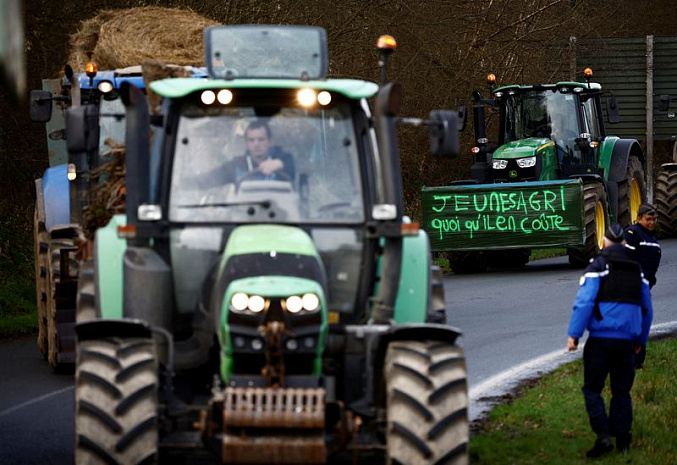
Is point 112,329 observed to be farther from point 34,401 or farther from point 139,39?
point 139,39

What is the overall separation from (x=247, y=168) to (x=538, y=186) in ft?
48.3

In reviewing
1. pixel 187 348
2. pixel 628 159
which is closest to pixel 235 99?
pixel 187 348

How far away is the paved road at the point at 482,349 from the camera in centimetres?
938

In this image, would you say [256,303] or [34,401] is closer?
[256,303]

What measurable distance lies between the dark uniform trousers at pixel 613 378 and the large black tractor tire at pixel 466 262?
13.1 m

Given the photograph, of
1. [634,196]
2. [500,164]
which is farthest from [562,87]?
[634,196]

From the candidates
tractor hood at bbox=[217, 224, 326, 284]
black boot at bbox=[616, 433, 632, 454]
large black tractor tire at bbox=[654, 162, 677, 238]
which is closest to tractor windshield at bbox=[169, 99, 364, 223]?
tractor hood at bbox=[217, 224, 326, 284]

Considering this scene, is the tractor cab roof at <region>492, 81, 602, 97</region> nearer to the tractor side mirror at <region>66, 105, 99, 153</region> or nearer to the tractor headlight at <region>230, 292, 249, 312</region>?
the tractor side mirror at <region>66, 105, 99, 153</region>

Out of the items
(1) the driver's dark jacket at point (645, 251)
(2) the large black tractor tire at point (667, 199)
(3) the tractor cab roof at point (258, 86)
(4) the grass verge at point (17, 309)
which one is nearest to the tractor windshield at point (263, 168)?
(3) the tractor cab roof at point (258, 86)

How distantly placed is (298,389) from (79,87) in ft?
28.6

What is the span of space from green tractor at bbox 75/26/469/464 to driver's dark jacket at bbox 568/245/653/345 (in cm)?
239

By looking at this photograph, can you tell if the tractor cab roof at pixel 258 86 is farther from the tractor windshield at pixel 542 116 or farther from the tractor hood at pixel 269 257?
the tractor windshield at pixel 542 116

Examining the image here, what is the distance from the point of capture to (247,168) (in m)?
6.55

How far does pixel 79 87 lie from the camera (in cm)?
1362
